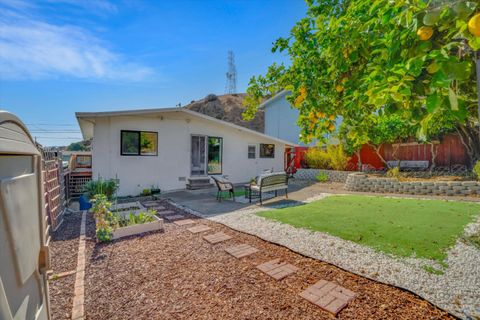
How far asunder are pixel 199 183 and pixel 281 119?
→ 13.5 meters

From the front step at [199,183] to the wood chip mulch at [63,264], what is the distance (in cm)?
534

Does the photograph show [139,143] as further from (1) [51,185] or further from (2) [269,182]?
(2) [269,182]

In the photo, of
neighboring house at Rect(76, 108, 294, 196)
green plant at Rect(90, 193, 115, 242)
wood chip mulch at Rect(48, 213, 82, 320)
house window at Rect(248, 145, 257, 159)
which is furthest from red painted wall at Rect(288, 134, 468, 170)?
wood chip mulch at Rect(48, 213, 82, 320)

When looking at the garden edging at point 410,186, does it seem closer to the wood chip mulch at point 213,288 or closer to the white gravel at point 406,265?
the white gravel at point 406,265

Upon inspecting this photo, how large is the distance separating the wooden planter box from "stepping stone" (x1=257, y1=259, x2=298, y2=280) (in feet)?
9.45

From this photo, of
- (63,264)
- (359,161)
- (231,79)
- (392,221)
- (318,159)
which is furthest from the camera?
(231,79)

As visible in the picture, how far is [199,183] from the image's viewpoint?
1134cm

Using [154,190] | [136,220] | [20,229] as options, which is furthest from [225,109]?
[20,229]

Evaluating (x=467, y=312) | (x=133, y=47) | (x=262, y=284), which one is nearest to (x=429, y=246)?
(x=467, y=312)

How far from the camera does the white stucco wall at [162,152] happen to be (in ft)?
29.9

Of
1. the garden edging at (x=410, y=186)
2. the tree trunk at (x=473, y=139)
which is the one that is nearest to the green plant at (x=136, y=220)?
the garden edging at (x=410, y=186)

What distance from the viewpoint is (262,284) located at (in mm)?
2953

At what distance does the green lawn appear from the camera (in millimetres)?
4075

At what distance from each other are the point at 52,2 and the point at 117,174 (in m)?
5.95
